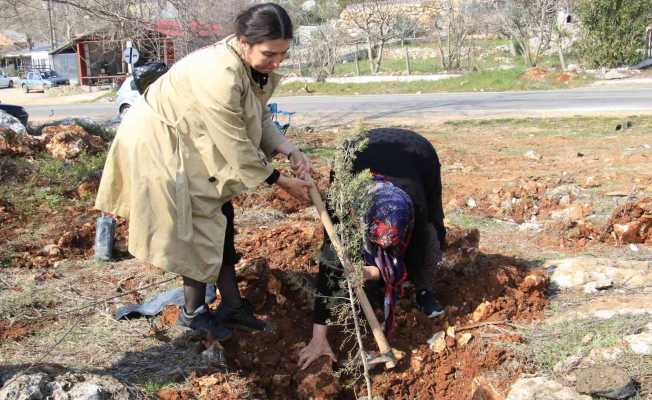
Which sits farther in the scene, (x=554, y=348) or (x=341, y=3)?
(x=341, y=3)

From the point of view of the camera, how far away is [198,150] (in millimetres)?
2645

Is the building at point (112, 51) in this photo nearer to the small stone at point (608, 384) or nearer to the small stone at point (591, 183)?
the small stone at point (591, 183)

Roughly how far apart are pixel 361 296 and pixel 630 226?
9.12 feet

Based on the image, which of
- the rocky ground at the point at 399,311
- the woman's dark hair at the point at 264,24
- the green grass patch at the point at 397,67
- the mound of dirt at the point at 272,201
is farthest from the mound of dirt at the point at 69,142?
the green grass patch at the point at 397,67

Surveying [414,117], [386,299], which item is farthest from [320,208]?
[414,117]

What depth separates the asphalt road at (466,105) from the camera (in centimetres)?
1273

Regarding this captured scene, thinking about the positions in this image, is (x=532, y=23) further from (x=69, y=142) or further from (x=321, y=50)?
(x=69, y=142)

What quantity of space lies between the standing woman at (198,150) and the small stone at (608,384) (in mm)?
1450

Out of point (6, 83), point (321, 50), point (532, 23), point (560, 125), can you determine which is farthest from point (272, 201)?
point (6, 83)

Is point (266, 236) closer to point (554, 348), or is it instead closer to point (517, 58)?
point (554, 348)

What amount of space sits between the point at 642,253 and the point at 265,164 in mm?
3089

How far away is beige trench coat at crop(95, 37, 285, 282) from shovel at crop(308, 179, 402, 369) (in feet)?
0.90

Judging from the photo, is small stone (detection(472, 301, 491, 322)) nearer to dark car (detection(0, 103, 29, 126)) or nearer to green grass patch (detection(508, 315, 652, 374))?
green grass patch (detection(508, 315, 652, 374))

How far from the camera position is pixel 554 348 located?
3.01 meters
